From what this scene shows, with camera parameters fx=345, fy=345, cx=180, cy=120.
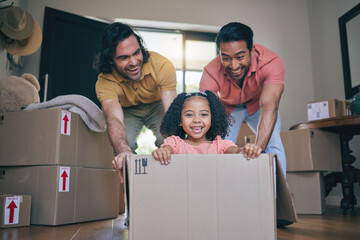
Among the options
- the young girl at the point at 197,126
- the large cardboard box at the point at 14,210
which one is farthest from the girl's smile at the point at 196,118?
the large cardboard box at the point at 14,210

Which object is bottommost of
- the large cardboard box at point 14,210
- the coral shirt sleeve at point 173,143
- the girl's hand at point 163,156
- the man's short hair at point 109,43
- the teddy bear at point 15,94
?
the large cardboard box at point 14,210

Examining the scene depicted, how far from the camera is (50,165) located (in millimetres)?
1684

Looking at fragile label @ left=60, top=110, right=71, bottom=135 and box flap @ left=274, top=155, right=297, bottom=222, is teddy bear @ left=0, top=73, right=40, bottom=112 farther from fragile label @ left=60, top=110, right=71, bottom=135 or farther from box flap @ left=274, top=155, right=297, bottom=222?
box flap @ left=274, top=155, right=297, bottom=222

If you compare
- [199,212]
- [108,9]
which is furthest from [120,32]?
[108,9]

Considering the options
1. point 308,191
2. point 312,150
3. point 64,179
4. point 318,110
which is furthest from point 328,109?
point 64,179

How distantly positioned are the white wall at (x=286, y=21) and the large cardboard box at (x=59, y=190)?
6.27 ft

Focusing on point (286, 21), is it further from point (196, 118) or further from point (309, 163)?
point (196, 118)

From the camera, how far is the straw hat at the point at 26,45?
2549mm

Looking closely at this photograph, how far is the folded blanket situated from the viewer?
1789 millimetres

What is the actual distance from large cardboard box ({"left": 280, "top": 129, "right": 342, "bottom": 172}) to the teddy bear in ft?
5.60

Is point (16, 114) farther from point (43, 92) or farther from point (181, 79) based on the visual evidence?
point (181, 79)

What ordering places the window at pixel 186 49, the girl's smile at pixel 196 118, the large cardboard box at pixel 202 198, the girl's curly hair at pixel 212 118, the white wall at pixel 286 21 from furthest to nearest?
1. the window at pixel 186 49
2. the white wall at pixel 286 21
3. the girl's curly hair at pixel 212 118
4. the girl's smile at pixel 196 118
5. the large cardboard box at pixel 202 198

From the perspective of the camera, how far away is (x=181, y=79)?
12.5 feet

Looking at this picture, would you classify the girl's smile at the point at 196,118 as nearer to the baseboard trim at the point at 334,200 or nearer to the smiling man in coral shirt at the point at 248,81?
the smiling man in coral shirt at the point at 248,81
